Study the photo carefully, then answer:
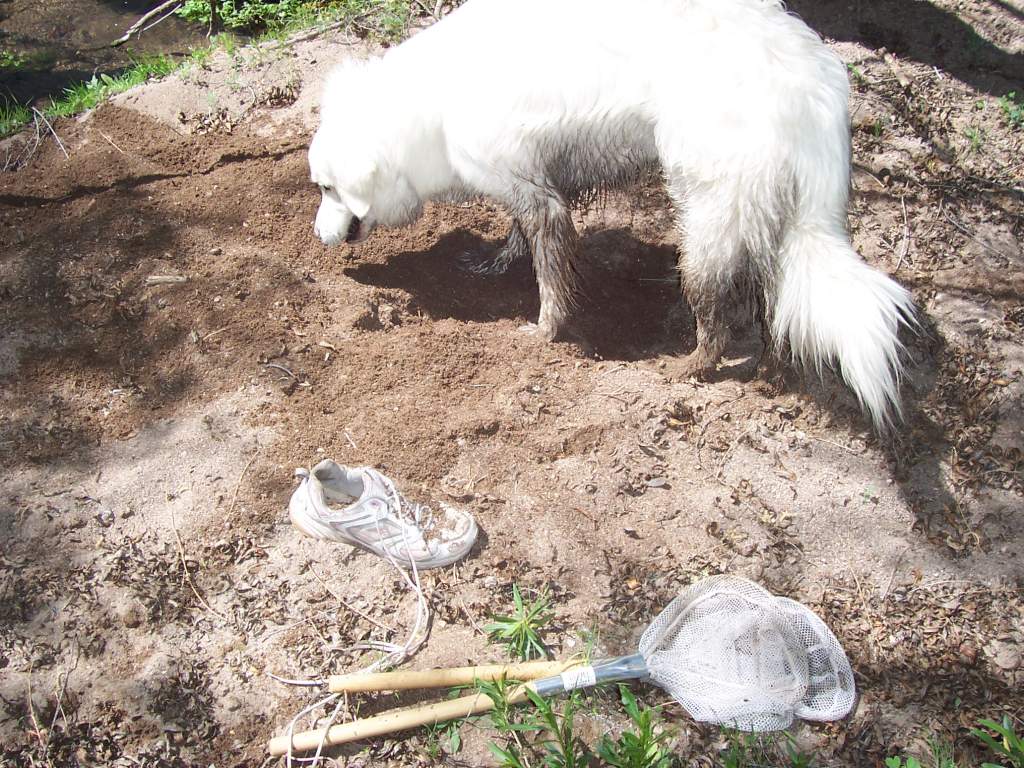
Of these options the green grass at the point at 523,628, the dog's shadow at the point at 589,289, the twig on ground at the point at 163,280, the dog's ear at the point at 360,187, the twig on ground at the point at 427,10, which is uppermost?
the twig on ground at the point at 427,10

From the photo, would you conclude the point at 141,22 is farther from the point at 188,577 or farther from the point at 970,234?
the point at 970,234

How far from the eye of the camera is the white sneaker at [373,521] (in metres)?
2.82

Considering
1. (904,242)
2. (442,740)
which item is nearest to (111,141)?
(442,740)

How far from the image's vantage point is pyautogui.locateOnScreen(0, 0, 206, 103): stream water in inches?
247

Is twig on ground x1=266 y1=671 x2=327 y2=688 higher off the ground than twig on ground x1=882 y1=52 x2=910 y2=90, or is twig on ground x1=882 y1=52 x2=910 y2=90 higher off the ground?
twig on ground x1=882 y1=52 x2=910 y2=90

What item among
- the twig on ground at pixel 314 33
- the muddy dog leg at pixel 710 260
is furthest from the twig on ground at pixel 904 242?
the twig on ground at pixel 314 33

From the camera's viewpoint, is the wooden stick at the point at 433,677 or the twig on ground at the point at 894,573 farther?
the twig on ground at the point at 894,573

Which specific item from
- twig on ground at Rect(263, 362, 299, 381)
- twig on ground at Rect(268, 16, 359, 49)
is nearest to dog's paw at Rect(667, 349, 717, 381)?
twig on ground at Rect(263, 362, 299, 381)

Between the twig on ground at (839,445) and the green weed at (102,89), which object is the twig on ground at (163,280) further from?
the twig on ground at (839,445)

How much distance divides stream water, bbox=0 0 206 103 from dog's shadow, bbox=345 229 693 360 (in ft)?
12.9

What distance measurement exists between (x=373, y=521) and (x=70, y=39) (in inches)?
244

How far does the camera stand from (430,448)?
10.5 ft

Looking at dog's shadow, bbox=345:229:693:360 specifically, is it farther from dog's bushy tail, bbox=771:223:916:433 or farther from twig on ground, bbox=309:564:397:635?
twig on ground, bbox=309:564:397:635

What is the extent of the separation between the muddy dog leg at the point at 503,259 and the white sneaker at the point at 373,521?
1.75 meters
